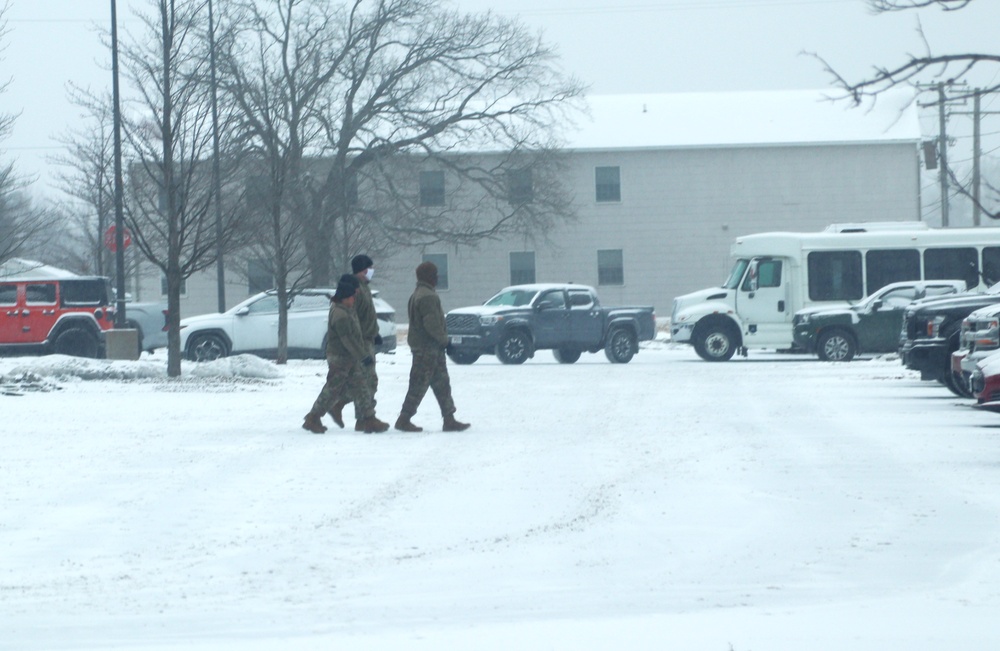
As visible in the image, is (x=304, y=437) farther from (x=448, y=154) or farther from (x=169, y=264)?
(x=448, y=154)

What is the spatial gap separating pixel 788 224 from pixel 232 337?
2938 centimetres

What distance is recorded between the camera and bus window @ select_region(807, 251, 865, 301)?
31.9 meters

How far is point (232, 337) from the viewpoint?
30219mm

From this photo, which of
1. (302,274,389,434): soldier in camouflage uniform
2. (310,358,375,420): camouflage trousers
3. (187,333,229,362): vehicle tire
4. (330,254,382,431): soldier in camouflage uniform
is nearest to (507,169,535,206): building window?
(187,333,229,362): vehicle tire

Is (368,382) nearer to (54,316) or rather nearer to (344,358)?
(344,358)

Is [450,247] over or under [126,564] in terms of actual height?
over

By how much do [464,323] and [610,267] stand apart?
84.6 feet

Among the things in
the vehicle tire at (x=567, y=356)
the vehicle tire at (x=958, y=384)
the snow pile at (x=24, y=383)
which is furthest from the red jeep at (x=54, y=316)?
the vehicle tire at (x=958, y=384)

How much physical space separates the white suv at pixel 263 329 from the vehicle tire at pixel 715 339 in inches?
257

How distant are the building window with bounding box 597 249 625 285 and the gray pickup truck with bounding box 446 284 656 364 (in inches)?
928

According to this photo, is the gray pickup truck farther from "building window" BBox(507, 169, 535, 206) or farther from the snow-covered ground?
"building window" BBox(507, 169, 535, 206)

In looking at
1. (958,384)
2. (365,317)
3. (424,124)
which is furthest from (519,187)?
(365,317)

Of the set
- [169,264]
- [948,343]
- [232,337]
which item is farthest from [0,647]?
[232,337]

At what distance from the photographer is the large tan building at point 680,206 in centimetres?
5431
